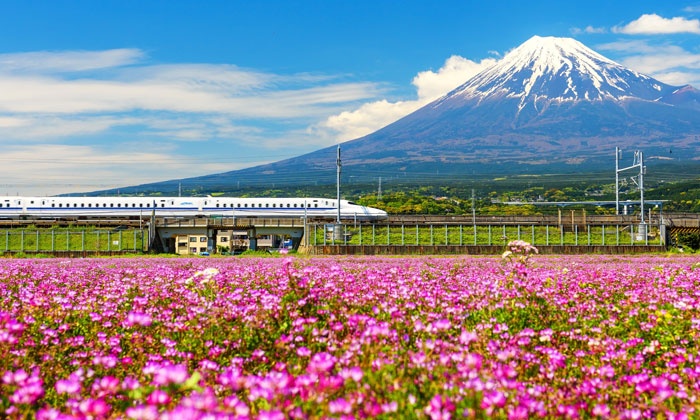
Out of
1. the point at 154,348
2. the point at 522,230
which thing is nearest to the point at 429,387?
the point at 154,348

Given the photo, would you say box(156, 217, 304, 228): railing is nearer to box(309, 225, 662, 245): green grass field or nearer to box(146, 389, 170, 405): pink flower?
box(309, 225, 662, 245): green grass field

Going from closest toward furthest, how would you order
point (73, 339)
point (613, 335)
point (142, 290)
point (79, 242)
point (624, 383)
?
1. point (624, 383)
2. point (73, 339)
3. point (613, 335)
4. point (142, 290)
5. point (79, 242)

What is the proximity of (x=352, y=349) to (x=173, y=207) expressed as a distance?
74.5 metres

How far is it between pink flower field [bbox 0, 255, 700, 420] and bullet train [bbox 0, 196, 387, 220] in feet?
203

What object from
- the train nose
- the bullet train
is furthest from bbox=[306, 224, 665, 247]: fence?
the bullet train

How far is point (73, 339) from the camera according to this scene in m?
6.00

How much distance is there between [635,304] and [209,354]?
5.41m

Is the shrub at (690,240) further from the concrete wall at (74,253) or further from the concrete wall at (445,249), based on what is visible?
the concrete wall at (74,253)

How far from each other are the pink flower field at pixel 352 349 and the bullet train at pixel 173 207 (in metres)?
61.8

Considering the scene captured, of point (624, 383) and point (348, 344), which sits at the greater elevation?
point (348, 344)

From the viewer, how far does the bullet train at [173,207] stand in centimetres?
7175

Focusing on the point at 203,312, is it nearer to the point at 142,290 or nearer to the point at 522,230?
the point at 142,290

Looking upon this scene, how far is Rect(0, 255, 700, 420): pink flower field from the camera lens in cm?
353

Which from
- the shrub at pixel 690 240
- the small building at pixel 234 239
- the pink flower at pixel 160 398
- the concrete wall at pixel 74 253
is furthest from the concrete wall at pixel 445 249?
the small building at pixel 234 239
